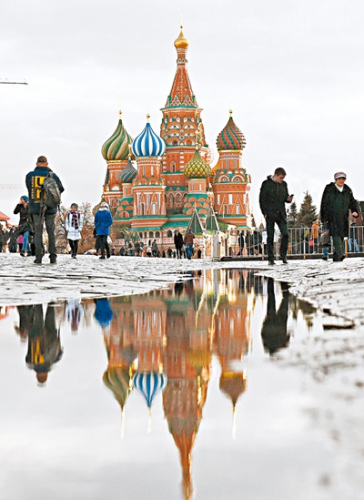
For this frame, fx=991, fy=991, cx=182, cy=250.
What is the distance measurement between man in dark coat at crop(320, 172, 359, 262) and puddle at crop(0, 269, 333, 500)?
9.73 meters

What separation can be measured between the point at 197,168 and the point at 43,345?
109 metres

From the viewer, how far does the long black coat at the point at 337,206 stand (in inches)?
609

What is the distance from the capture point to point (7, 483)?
223 centimetres

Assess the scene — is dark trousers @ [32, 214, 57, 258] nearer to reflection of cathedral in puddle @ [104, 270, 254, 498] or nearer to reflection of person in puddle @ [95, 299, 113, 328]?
reflection of person in puddle @ [95, 299, 113, 328]

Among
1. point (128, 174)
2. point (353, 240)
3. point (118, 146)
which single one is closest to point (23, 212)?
point (353, 240)

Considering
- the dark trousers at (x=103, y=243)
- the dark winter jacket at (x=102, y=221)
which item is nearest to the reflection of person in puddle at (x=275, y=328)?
the dark winter jacket at (x=102, y=221)

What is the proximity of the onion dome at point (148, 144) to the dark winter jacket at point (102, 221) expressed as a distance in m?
91.6

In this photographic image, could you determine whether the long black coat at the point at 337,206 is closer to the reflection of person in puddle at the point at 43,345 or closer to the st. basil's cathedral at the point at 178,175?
the reflection of person in puddle at the point at 43,345

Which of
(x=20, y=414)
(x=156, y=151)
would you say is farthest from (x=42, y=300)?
(x=156, y=151)

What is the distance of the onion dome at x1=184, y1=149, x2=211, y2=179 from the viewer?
114m

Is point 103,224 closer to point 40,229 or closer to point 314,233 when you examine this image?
point 40,229

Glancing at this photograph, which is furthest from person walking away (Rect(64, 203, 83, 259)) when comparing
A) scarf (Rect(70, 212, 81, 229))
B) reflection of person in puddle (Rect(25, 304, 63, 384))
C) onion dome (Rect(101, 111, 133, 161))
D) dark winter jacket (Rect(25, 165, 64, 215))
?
onion dome (Rect(101, 111, 133, 161))

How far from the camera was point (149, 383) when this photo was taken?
3.61m

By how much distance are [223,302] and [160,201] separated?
107393 mm
